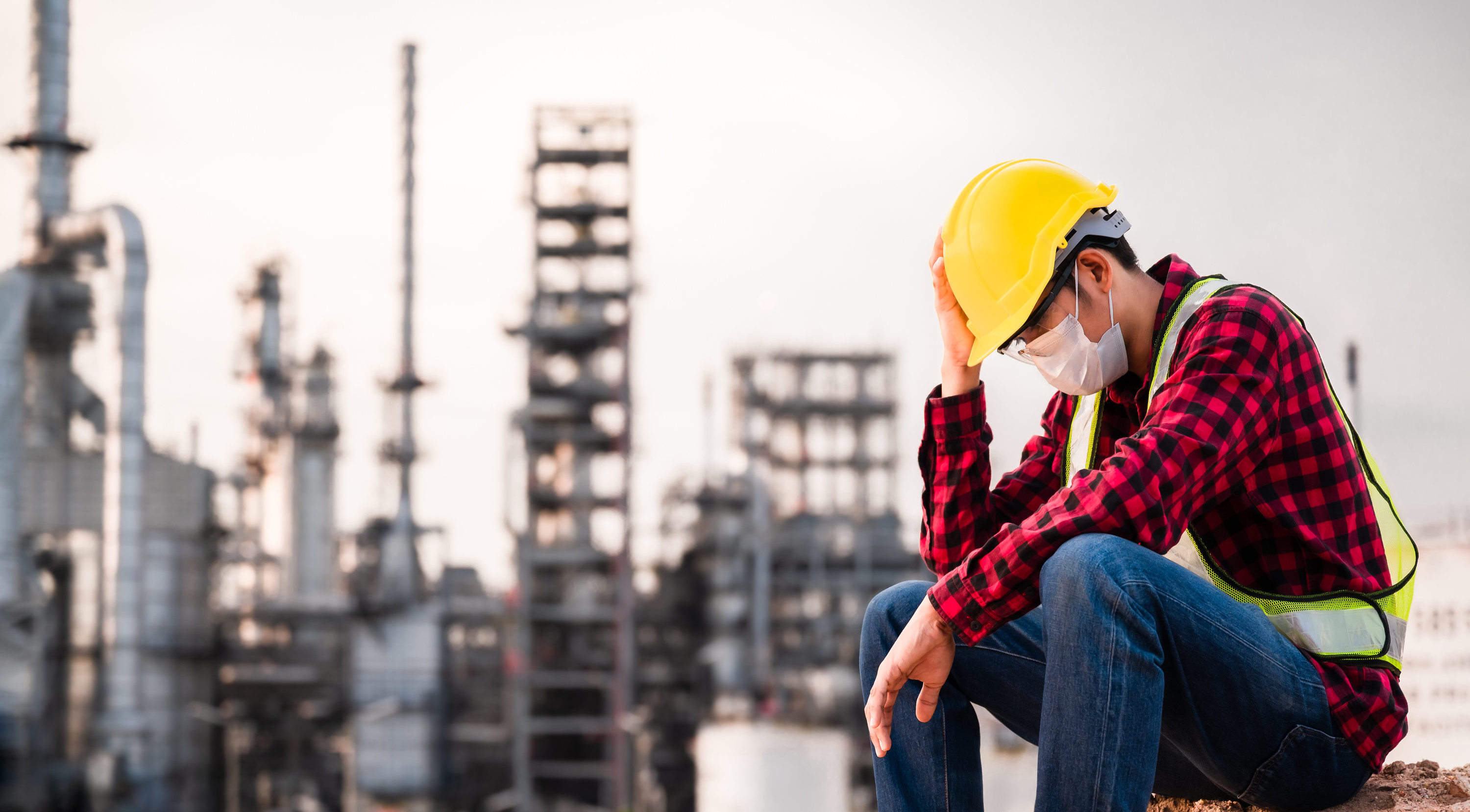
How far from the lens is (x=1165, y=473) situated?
1.51m

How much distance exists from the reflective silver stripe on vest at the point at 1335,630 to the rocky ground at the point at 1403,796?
1.11 ft

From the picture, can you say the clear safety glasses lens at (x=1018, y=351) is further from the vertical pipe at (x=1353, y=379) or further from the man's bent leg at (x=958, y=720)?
the vertical pipe at (x=1353, y=379)

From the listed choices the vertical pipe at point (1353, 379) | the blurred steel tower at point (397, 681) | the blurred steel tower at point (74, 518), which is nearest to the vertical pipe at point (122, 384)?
the blurred steel tower at point (74, 518)

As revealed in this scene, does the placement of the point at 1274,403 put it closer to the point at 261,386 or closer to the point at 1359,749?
the point at 1359,749

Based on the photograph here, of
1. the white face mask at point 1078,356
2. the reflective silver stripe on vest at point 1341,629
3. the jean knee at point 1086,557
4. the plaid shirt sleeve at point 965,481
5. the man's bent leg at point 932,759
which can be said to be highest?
the white face mask at point 1078,356

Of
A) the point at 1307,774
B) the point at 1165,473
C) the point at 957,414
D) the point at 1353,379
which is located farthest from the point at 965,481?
the point at 1353,379

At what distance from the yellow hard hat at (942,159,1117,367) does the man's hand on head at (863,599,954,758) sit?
45 centimetres

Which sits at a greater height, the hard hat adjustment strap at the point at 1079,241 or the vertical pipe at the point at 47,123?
the vertical pipe at the point at 47,123

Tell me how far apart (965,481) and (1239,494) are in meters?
0.47

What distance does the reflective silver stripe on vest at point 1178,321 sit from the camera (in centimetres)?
174

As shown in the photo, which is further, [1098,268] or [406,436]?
[406,436]

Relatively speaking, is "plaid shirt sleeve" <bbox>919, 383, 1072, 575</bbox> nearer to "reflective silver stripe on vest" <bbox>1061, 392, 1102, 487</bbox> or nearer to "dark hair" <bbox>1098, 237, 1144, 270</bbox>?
"reflective silver stripe on vest" <bbox>1061, 392, 1102, 487</bbox>

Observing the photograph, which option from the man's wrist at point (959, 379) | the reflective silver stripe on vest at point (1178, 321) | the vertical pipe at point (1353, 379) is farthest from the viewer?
the vertical pipe at point (1353, 379)

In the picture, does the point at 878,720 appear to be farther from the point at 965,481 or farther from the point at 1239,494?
the point at 1239,494
